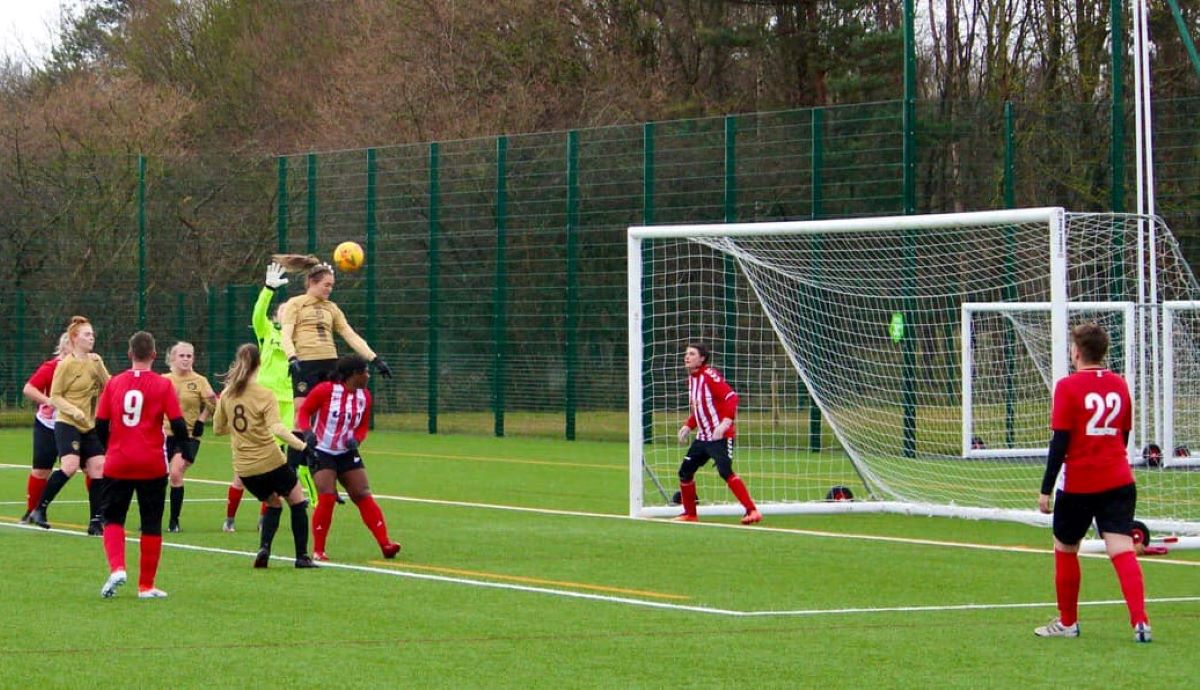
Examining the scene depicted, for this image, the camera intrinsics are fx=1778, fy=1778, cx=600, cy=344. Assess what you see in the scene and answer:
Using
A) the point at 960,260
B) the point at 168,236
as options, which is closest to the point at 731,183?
the point at 960,260

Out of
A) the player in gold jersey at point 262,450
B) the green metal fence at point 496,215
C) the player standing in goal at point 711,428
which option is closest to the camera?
the player in gold jersey at point 262,450

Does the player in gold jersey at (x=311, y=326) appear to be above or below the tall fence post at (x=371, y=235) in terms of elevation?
below

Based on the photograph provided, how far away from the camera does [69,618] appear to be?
33.8ft

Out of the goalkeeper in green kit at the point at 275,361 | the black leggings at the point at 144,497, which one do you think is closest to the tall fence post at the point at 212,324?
the goalkeeper in green kit at the point at 275,361

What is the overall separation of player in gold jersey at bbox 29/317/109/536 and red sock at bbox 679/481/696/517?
523 centimetres

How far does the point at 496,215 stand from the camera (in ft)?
102

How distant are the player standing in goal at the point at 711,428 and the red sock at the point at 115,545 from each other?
20.7ft

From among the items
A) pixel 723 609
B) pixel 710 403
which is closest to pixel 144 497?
pixel 723 609

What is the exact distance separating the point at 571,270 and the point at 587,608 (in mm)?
19201

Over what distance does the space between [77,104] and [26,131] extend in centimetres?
220


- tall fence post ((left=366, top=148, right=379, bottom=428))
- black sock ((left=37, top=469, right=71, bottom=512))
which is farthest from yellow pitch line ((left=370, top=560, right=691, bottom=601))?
tall fence post ((left=366, top=148, right=379, bottom=428))

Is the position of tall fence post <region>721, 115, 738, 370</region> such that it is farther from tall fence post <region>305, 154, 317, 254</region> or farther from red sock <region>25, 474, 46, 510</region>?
red sock <region>25, 474, 46, 510</region>

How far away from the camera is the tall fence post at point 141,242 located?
1364 inches

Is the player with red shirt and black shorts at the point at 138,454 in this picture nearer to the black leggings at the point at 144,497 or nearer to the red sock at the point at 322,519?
the black leggings at the point at 144,497
